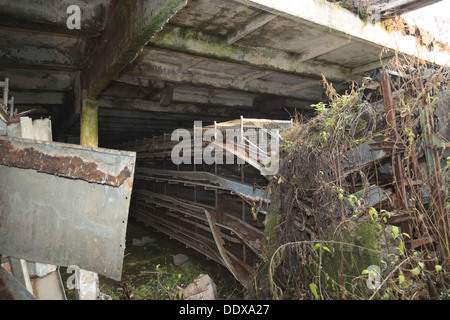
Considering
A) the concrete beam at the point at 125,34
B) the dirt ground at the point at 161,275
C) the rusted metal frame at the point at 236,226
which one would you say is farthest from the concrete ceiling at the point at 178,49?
the dirt ground at the point at 161,275

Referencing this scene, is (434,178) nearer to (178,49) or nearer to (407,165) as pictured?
(407,165)

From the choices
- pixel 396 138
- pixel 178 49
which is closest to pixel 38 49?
pixel 178 49

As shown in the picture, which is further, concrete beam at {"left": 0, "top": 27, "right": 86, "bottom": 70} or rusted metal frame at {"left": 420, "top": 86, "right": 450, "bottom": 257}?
concrete beam at {"left": 0, "top": 27, "right": 86, "bottom": 70}

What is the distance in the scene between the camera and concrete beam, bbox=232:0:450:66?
3386 mm

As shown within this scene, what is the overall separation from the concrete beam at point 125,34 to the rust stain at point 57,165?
1.53m

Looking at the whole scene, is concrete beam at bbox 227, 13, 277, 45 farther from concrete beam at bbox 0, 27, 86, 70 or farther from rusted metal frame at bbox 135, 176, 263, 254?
rusted metal frame at bbox 135, 176, 263, 254

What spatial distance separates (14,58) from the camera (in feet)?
13.3

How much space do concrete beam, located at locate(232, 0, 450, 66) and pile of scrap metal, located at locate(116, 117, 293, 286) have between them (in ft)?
5.04

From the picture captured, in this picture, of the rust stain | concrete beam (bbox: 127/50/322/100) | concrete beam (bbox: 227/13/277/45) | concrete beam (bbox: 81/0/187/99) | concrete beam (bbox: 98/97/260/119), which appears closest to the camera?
the rust stain

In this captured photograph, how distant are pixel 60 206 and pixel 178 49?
8.88 ft

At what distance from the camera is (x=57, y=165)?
2.13 m

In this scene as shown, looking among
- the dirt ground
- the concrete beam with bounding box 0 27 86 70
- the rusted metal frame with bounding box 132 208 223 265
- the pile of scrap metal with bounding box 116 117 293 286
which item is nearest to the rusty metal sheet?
the dirt ground

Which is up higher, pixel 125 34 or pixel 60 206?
pixel 125 34
